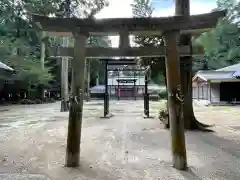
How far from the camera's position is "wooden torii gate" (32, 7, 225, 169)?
487cm

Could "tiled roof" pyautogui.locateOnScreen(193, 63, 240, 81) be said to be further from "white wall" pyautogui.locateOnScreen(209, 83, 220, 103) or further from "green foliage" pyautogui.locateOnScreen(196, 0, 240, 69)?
"green foliage" pyautogui.locateOnScreen(196, 0, 240, 69)

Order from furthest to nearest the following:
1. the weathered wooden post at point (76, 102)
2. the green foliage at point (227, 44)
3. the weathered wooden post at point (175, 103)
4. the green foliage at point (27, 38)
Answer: the green foliage at point (227, 44) → the green foliage at point (27, 38) → the weathered wooden post at point (76, 102) → the weathered wooden post at point (175, 103)

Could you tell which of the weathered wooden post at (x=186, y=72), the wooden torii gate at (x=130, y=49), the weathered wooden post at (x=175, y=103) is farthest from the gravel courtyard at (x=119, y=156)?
the weathered wooden post at (x=186, y=72)

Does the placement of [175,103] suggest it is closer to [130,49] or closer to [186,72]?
[130,49]

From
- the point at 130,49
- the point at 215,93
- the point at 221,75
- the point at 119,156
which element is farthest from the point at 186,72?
the point at 215,93

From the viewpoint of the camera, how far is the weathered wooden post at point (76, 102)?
16.3 ft

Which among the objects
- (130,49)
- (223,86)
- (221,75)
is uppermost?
(221,75)

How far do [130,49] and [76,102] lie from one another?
1.27 m

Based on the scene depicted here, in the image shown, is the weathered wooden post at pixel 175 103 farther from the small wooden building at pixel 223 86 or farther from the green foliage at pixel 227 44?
the green foliage at pixel 227 44

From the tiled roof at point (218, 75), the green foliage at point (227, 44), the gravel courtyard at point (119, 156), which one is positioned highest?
the green foliage at point (227, 44)

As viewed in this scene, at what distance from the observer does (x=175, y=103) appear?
486cm

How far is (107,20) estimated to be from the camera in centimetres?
502

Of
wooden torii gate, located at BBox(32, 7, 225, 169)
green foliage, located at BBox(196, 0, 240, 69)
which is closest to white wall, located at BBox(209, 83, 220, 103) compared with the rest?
green foliage, located at BBox(196, 0, 240, 69)

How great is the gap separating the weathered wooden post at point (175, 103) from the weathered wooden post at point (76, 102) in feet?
4.70
